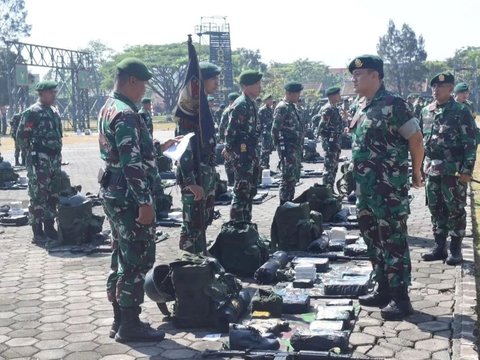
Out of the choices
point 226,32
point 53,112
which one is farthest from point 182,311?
point 226,32

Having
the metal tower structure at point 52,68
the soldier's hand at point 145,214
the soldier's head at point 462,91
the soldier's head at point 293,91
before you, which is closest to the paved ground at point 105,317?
the soldier's hand at point 145,214

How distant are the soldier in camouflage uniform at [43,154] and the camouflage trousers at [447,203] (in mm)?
5211

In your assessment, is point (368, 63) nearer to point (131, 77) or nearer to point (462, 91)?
point (131, 77)

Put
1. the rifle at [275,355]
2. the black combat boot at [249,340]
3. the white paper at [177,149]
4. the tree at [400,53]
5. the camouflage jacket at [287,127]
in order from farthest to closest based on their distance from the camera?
1. the tree at [400,53]
2. the camouflage jacket at [287,127]
3. the white paper at [177,149]
4. the black combat boot at [249,340]
5. the rifle at [275,355]

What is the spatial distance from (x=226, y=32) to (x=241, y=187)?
55.8 m

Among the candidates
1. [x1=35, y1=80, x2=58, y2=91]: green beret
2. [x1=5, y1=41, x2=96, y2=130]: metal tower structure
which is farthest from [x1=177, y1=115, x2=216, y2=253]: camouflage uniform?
[x1=5, y1=41, x2=96, y2=130]: metal tower structure

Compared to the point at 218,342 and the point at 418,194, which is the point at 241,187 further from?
the point at 418,194

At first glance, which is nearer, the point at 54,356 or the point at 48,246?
the point at 54,356

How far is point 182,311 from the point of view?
5367mm

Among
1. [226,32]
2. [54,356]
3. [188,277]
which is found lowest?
[54,356]

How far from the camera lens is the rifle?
4.39 metres

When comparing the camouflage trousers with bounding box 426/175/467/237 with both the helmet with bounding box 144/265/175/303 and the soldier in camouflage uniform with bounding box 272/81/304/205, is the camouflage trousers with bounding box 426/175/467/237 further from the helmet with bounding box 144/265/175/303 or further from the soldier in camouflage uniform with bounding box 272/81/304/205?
the helmet with bounding box 144/265/175/303

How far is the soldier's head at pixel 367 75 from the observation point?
18.0 feet

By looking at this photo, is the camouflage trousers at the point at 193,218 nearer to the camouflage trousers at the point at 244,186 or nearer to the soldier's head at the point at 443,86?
the camouflage trousers at the point at 244,186
